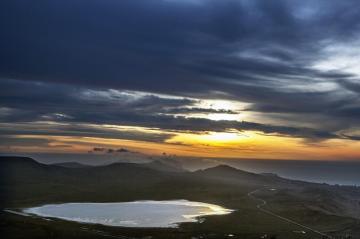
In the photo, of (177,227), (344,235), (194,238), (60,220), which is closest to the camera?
(194,238)

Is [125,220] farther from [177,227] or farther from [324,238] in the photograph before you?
[324,238]

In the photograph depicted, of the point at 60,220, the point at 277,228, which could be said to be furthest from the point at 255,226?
the point at 60,220

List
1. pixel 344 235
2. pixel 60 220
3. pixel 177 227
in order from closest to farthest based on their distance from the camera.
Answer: pixel 344 235 < pixel 177 227 < pixel 60 220

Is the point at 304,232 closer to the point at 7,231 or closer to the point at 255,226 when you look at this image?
the point at 255,226

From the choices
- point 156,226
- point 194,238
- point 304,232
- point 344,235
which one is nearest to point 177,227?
point 156,226

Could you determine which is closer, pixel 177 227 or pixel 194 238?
pixel 194 238

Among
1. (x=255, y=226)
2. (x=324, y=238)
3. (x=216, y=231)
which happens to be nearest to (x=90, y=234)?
(x=216, y=231)

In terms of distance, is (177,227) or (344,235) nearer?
(344,235)

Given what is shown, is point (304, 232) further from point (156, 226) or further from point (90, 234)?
point (90, 234)

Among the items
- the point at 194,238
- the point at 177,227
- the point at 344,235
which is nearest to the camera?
the point at 194,238
